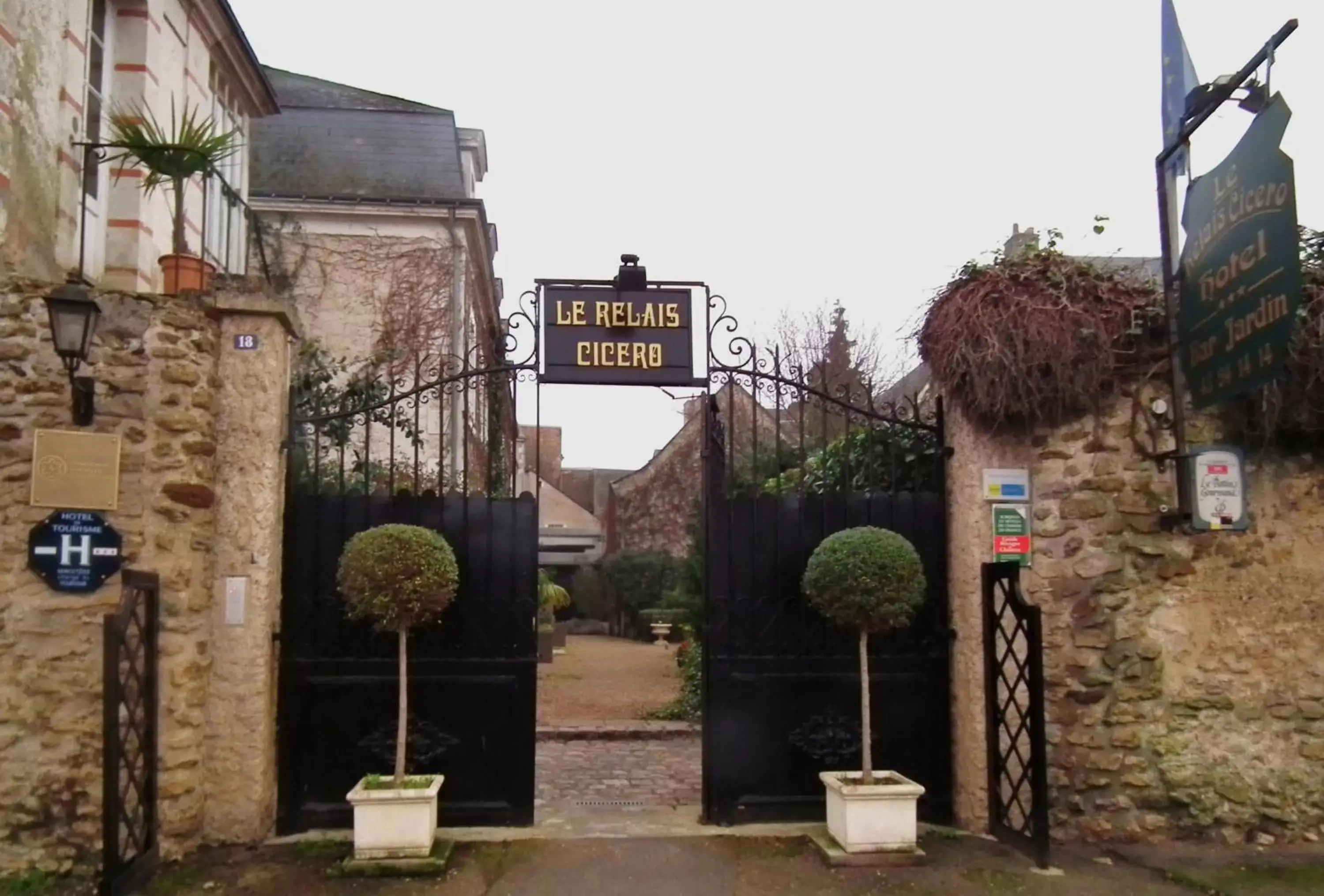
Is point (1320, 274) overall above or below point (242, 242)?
below

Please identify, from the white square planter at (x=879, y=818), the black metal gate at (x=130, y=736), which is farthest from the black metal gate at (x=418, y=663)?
the white square planter at (x=879, y=818)

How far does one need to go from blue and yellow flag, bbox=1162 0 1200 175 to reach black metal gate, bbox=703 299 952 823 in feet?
6.36

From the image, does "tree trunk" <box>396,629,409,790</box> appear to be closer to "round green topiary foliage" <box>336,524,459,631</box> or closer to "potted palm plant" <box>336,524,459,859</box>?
"potted palm plant" <box>336,524,459,859</box>

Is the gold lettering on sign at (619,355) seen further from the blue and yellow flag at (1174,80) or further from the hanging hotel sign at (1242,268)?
the blue and yellow flag at (1174,80)

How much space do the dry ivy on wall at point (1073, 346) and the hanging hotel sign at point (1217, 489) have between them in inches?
7.9

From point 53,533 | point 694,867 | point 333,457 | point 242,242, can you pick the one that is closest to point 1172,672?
point 694,867

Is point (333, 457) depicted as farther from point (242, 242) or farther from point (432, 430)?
point (432, 430)

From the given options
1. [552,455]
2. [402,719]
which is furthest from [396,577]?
[552,455]

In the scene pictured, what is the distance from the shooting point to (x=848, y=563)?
18.2ft

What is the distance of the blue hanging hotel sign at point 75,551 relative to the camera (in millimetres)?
5141

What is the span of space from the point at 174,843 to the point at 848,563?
3700 millimetres

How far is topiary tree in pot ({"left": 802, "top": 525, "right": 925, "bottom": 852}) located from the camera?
5488 mm

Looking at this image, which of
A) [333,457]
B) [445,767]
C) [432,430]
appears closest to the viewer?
[445,767]

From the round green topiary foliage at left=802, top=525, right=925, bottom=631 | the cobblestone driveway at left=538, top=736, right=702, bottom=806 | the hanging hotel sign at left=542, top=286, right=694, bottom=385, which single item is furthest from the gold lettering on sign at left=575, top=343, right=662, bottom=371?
the cobblestone driveway at left=538, top=736, right=702, bottom=806
